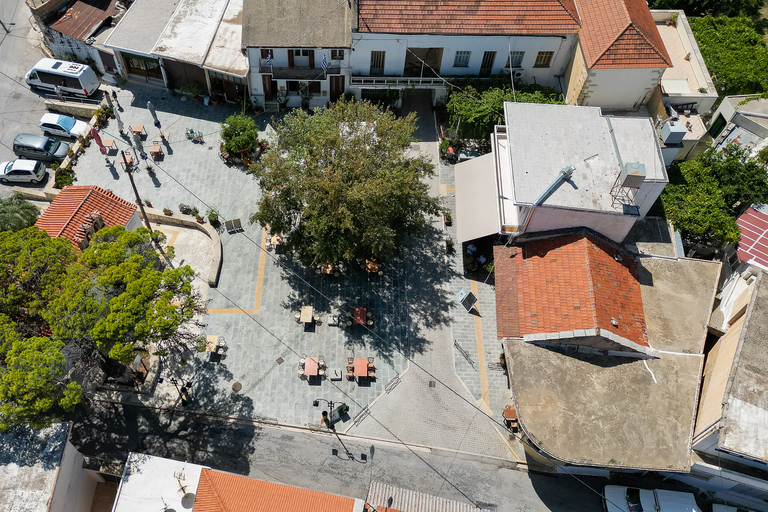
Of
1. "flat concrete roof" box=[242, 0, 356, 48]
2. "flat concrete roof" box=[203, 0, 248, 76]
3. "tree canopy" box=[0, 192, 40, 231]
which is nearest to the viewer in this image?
"tree canopy" box=[0, 192, 40, 231]


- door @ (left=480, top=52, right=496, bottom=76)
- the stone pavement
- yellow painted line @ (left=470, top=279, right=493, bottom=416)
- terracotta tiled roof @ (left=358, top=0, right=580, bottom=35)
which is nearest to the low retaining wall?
the stone pavement

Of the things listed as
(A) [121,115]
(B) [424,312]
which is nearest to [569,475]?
(B) [424,312]

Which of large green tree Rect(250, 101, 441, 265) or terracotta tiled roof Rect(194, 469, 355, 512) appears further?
large green tree Rect(250, 101, 441, 265)

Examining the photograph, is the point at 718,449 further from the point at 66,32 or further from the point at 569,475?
the point at 66,32

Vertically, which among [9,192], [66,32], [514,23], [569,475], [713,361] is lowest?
[569,475]

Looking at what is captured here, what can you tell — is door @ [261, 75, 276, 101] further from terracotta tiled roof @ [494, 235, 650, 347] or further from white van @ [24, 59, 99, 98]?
terracotta tiled roof @ [494, 235, 650, 347]

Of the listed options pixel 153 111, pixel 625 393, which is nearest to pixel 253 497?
pixel 625 393
